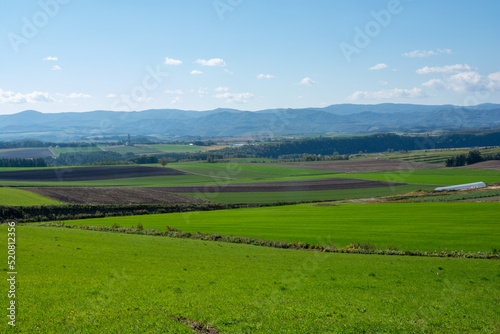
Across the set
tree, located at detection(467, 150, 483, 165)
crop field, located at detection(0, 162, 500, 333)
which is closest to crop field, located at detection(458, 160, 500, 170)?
tree, located at detection(467, 150, 483, 165)

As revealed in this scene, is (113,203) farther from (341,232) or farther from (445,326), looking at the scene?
(445,326)

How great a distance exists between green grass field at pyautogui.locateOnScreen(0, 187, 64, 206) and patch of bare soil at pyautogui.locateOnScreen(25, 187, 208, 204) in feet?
6.88

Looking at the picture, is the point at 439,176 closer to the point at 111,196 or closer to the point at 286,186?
the point at 286,186

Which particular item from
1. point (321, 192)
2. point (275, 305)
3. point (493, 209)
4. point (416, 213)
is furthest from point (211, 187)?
point (275, 305)

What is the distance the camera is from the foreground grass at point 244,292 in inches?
520

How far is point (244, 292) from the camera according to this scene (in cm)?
1659

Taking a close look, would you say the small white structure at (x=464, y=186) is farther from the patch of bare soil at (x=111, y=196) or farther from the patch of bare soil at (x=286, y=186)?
the patch of bare soil at (x=111, y=196)

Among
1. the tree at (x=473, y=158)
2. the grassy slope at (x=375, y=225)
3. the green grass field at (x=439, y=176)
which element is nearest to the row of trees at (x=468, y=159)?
the tree at (x=473, y=158)

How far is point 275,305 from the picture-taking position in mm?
15117

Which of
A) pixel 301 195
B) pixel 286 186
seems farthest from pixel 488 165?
pixel 301 195

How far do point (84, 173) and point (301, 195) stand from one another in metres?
61.3

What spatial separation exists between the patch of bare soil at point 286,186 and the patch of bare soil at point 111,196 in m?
8.68

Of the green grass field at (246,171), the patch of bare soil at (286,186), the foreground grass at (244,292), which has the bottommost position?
the patch of bare soil at (286,186)

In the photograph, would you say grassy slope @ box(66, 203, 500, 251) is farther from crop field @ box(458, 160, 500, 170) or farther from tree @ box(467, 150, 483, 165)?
tree @ box(467, 150, 483, 165)
